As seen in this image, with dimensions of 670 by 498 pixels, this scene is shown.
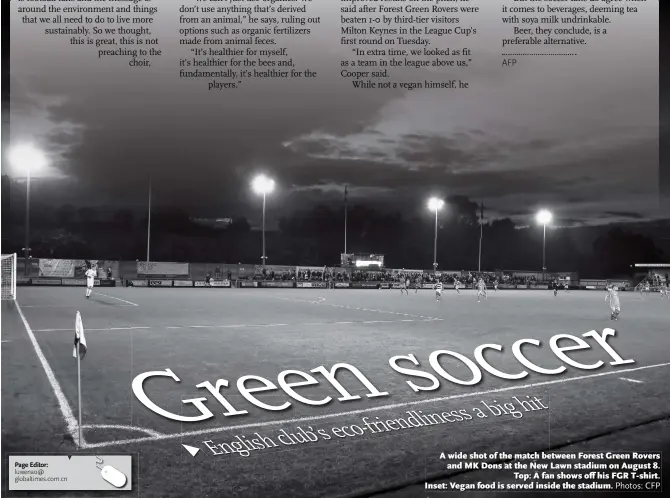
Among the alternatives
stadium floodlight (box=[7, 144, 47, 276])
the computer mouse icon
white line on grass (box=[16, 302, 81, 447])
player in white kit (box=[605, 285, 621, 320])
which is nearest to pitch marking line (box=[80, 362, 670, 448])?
white line on grass (box=[16, 302, 81, 447])

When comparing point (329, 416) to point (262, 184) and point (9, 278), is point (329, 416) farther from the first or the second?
point (262, 184)

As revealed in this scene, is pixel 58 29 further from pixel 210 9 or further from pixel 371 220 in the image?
pixel 371 220

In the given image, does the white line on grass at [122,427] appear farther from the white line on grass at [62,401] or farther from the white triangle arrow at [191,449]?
the white triangle arrow at [191,449]

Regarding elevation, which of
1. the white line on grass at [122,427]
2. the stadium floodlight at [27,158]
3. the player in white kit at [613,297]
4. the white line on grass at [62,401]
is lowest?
the white line on grass at [62,401]

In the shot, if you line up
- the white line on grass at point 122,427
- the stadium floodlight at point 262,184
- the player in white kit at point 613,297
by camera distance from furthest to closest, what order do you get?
the stadium floodlight at point 262,184
the player in white kit at point 613,297
the white line on grass at point 122,427

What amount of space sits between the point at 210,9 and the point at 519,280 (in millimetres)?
67708

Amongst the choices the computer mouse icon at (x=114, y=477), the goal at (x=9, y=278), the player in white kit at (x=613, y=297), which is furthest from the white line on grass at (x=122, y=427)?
the goal at (x=9, y=278)

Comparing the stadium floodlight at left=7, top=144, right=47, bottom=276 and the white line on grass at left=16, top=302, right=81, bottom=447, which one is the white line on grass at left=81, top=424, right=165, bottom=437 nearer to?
the white line on grass at left=16, top=302, right=81, bottom=447

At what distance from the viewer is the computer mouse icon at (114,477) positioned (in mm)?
4324

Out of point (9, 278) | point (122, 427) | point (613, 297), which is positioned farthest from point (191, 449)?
point (9, 278)

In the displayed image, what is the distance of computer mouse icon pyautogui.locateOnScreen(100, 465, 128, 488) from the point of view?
432 cm

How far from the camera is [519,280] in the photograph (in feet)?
226

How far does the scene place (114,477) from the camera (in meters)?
4.33

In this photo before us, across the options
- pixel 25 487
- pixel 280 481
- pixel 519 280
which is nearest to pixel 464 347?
pixel 280 481
